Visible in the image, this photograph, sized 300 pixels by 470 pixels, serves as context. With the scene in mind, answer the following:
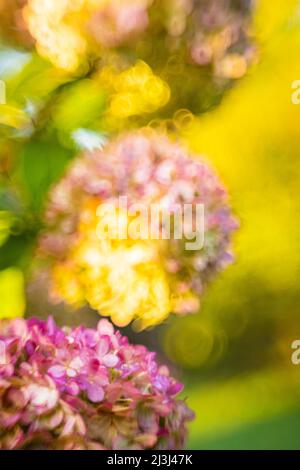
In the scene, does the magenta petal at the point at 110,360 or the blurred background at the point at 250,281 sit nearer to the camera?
the magenta petal at the point at 110,360

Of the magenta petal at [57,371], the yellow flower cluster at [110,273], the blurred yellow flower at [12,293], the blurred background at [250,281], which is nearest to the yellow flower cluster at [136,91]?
the blurred background at [250,281]

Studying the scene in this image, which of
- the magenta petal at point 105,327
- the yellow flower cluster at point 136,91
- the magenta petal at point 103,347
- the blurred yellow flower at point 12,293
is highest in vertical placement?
the yellow flower cluster at point 136,91

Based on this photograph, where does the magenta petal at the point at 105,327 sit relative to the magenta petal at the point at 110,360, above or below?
above

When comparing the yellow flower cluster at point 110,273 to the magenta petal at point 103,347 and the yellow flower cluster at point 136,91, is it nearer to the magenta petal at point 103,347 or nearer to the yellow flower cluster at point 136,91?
the magenta petal at point 103,347

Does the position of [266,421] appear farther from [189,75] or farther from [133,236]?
[189,75]

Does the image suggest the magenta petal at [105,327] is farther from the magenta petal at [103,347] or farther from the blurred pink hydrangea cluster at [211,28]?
the blurred pink hydrangea cluster at [211,28]

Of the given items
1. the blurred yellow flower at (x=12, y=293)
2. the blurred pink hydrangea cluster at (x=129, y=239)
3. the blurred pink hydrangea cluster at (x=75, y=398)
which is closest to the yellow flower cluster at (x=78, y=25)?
the blurred pink hydrangea cluster at (x=129, y=239)
